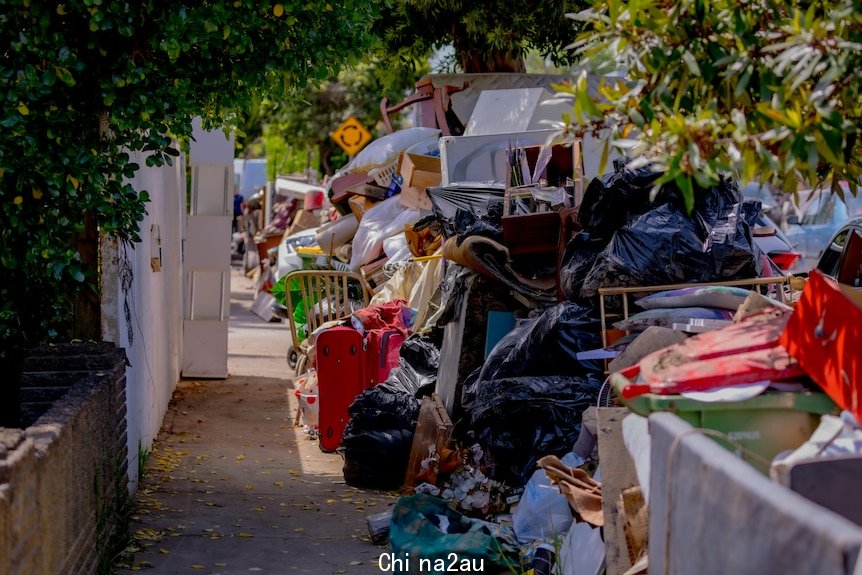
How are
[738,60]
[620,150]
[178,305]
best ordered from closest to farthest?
[738,60] < [620,150] < [178,305]

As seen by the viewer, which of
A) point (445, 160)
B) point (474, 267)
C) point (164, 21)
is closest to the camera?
point (164, 21)

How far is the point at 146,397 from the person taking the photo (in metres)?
8.20

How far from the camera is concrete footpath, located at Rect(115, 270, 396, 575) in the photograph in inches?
235

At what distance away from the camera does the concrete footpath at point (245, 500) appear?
598cm

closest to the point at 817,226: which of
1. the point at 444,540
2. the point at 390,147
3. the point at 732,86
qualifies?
the point at 390,147

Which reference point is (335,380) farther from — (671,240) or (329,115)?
(329,115)

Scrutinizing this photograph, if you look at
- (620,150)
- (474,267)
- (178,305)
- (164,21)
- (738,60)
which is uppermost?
(164,21)

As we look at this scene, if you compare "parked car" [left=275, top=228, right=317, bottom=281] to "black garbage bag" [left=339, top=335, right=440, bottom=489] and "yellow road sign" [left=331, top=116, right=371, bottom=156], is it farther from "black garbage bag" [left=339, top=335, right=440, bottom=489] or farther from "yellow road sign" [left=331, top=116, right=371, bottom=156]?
"black garbage bag" [left=339, top=335, right=440, bottom=489]

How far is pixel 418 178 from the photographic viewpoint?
1142 cm

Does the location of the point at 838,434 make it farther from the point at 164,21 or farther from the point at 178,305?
the point at 178,305

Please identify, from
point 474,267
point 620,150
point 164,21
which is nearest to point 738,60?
point 620,150

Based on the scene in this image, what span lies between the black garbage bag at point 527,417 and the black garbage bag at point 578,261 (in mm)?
554

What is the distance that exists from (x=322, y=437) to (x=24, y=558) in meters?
5.51

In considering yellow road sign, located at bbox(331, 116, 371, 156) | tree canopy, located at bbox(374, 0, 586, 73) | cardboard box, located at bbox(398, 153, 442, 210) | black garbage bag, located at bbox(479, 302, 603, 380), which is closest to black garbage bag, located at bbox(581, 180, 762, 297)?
black garbage bag, located at bbox(479, 302, 603, 380)
